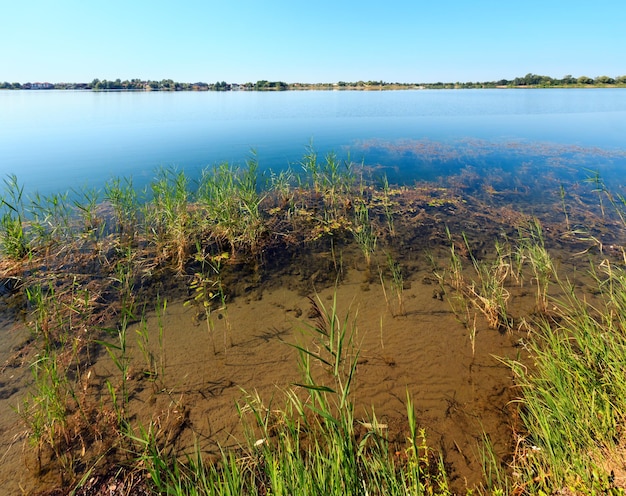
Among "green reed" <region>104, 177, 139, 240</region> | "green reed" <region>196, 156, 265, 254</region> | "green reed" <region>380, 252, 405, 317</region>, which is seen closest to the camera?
"green reed" <region>380, 252, 405, 317</region>

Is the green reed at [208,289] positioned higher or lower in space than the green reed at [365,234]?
lower

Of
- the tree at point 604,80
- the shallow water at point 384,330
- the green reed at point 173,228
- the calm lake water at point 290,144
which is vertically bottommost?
the shallow water at point 384,330

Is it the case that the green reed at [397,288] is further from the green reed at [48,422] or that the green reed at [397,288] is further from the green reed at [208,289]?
the green reed at [48,422]

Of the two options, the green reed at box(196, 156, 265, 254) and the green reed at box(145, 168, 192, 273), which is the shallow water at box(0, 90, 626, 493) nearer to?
the green reed at box(196, 156, 265, 254)

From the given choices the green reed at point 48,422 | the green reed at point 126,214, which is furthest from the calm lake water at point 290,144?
the green reed at point 48,422

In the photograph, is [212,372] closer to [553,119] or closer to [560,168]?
[560,168]

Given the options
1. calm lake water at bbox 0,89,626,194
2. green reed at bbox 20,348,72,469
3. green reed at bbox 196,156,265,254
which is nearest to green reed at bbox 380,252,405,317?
green reed at bbox 196,156,265,254

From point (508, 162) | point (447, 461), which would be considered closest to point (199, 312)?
point (447, 461)

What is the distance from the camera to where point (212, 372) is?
384cm

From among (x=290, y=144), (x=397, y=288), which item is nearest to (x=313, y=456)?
(x=397, y=288)

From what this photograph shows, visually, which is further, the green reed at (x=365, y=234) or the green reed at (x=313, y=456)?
the green reed at (x=365, y=234)

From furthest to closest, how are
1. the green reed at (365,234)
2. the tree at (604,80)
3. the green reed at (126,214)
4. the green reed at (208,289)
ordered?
the tree at (604,80) → the green reed at (126,214) → the green reed at (365,234) → the green reed at (208,289)

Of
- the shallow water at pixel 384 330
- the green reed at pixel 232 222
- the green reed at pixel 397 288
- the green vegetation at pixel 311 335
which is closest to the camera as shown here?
the green vegetation at pixel 311 335

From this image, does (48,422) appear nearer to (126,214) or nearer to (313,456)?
(313,456)
